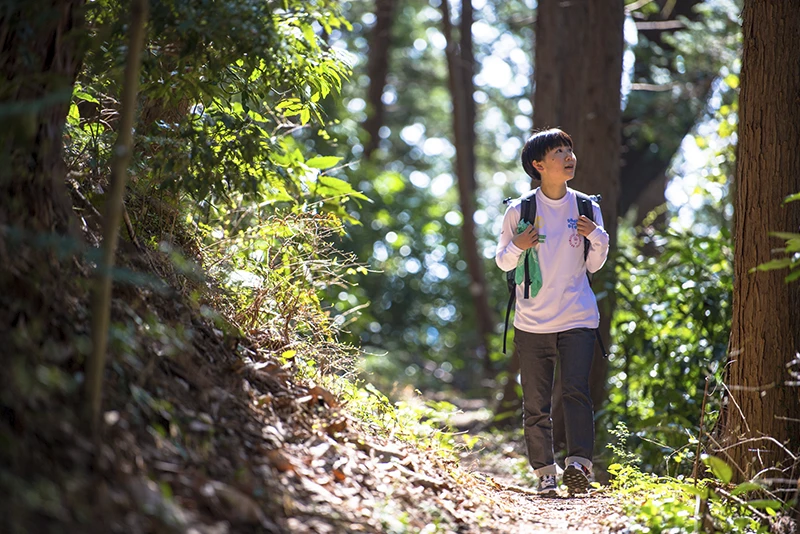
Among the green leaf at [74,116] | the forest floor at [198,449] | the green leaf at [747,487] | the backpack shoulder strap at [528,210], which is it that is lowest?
the green leaf at [747,487]

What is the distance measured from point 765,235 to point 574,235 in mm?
1103

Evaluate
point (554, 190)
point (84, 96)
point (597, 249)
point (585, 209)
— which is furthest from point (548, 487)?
point (84, 96)

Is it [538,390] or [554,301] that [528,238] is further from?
[538,390]

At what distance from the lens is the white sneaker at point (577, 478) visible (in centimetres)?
486

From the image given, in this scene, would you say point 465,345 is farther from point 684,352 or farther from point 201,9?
point 201,9

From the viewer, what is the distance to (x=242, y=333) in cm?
431

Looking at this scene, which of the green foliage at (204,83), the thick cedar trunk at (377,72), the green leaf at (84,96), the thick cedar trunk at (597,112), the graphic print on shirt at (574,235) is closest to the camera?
the green foliage at (204,83)

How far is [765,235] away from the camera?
425cm

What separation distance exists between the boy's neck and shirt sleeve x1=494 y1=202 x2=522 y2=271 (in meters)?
0.20

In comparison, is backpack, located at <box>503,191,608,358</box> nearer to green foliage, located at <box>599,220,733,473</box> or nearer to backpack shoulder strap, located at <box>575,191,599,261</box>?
backpack shoulder strap, located at <box>575,191,599,261</box>

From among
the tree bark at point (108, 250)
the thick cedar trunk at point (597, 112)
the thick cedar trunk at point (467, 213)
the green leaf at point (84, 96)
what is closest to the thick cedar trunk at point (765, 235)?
the thick cedar trunk at point (597, 112)

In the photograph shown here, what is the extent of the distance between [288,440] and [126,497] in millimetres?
1143

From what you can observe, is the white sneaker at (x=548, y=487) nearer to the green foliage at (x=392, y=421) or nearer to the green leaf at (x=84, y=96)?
the green foliage at (x=392, y=421)

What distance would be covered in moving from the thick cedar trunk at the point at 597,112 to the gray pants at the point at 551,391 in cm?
199
